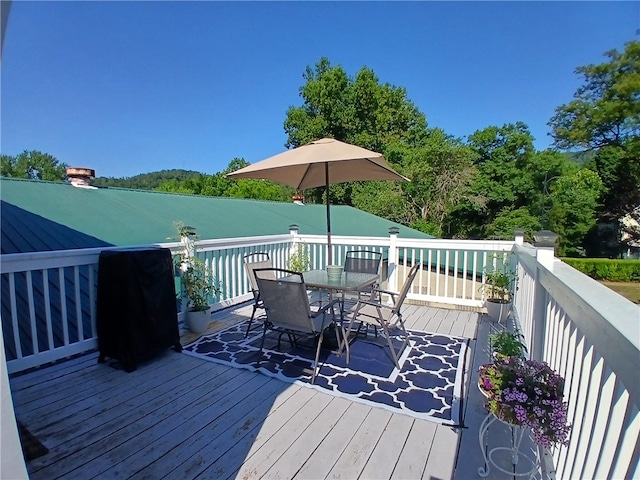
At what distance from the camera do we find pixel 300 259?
5988 millimetres

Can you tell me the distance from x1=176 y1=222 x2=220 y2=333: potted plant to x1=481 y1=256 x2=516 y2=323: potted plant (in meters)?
3.82

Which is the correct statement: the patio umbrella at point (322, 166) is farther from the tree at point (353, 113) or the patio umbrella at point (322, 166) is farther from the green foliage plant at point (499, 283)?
the tree at point (353, 113)

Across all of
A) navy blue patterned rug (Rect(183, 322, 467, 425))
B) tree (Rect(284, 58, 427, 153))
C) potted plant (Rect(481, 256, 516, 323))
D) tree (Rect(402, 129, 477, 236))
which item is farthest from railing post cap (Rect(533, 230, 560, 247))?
tree (Rect(284, 58, 427, 153))

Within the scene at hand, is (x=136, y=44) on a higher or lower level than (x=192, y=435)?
higher

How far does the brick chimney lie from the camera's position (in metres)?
6.68

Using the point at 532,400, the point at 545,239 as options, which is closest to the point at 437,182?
the point at 545,239

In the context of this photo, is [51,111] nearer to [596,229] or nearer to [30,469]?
[30,469]

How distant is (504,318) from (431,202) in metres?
17.1

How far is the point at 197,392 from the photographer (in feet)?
9.02

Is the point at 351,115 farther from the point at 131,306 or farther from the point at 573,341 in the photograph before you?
the point at 573,341

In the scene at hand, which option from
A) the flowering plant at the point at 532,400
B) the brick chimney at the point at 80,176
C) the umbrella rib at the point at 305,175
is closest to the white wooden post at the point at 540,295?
the flowering plant at the point at 532,400

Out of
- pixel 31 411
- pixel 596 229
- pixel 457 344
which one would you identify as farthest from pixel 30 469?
pixel 596 229

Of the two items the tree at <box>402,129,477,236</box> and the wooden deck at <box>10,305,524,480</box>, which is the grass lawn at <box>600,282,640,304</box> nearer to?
the tree at <box>402,129,477,236</box>

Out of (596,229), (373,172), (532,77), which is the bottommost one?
(596,229)
